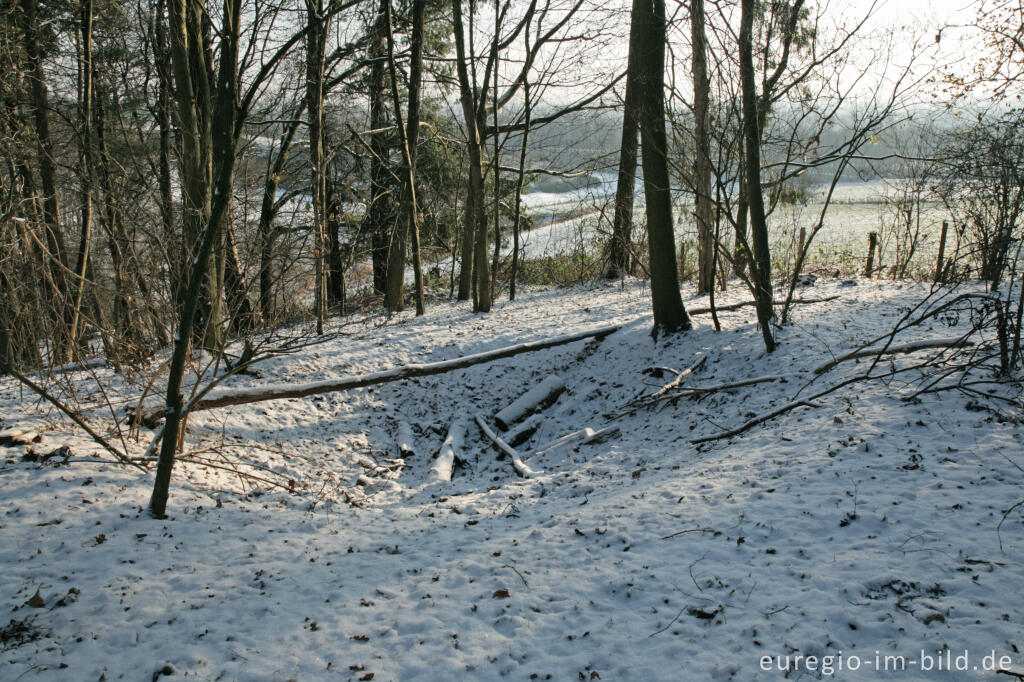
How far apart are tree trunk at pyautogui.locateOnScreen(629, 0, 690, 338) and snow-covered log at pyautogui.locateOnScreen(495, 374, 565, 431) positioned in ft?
5.81

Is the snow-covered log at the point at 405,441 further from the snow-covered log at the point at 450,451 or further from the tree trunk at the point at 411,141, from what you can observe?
the tree trunk at the point at 411,141

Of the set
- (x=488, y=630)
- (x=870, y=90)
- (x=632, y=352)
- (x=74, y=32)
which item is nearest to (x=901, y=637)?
(x=488, y=630)

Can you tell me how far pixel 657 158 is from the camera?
786 cm

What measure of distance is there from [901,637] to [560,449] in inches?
175

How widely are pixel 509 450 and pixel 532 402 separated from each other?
1.19 m

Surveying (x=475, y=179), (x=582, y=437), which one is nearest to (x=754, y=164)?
(x=582, y=437)

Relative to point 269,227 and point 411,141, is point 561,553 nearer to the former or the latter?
point 269,227

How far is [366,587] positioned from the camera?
3.86m

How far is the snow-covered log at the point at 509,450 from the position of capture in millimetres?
6479

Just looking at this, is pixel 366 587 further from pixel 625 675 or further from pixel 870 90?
pixel 870 90

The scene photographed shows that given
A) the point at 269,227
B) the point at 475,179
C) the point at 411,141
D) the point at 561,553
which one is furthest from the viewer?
the point at 411,141

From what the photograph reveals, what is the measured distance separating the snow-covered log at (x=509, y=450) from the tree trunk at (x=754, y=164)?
3.44 m

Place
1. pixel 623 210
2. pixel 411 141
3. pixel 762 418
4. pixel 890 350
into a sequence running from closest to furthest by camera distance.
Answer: pixel 762 418, pixel 890 350, pixel 411 141, pixel 623 210

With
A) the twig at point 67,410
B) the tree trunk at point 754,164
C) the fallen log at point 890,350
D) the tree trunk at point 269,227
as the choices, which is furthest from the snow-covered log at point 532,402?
the twig at point 67,410
